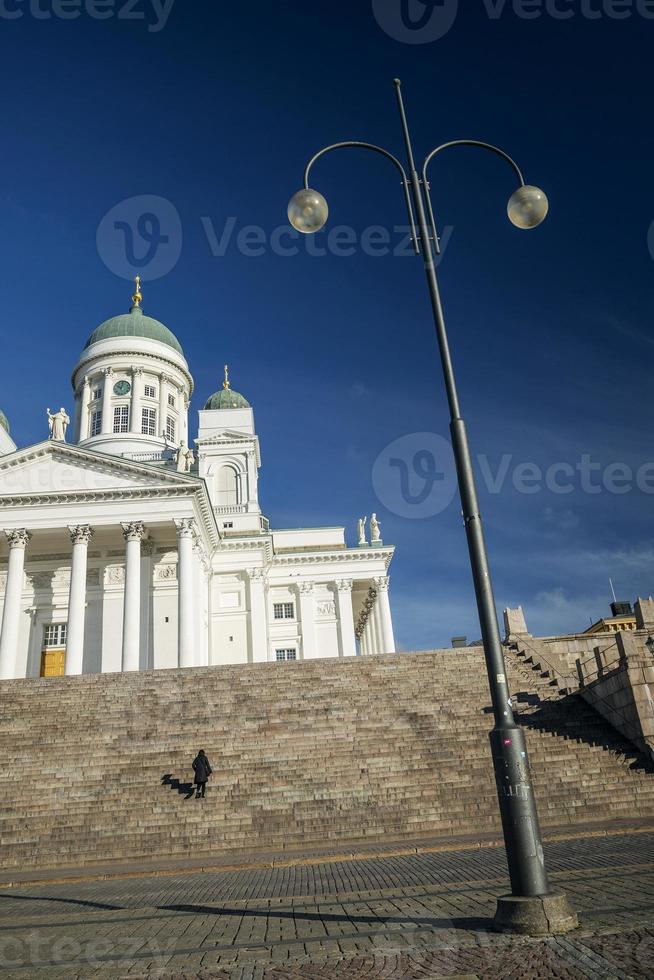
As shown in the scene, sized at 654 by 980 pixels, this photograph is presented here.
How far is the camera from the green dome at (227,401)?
190ft

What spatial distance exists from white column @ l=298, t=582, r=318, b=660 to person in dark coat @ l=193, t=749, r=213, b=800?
29481 millimetres

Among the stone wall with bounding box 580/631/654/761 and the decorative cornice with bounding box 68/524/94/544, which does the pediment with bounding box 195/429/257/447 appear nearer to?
the decorative cornice with bounding box 68/524/94/544

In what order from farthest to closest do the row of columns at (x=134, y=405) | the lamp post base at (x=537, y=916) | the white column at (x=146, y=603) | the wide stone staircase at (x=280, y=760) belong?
the row of columns at (x=134, y=405) → the white column at (x=146, y=603) → the wide stone staircase at (x=280, y=760) → the lamp post base at (x=537, y=916)

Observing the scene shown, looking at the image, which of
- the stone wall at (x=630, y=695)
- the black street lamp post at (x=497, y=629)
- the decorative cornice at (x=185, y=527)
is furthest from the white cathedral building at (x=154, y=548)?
the black street lamp post at (x=497, y=629)

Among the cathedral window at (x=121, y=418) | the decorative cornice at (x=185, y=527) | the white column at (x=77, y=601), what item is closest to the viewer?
the white column at (x=77, y=601)

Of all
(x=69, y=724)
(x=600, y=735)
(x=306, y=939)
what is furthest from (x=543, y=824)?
(x=69, y=724)

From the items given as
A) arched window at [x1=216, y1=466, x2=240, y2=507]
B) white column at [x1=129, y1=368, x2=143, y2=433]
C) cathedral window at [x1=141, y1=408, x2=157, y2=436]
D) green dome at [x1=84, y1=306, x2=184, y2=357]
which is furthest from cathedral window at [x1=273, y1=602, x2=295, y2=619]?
green dome at [x1=84, y1=306, x2=184, y2=357]

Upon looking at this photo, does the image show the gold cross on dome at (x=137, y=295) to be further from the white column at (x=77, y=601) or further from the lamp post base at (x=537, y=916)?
the lamp post base at (x=537, y=916)

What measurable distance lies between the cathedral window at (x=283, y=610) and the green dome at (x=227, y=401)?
17.3 m

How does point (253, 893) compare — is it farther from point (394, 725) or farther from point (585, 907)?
point (394, 725)

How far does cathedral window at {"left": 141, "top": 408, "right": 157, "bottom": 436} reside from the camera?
177ft

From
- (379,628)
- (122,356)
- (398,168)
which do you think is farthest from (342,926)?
(122,356)

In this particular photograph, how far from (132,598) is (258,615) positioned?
38.5 feet

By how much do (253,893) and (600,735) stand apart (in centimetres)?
1289
